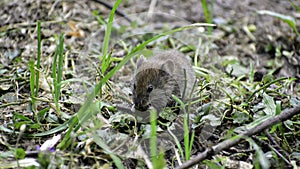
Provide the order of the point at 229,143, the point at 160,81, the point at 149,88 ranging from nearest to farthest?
1. the point at 229,143
2. the point at 149,88
3. the point at 160,81

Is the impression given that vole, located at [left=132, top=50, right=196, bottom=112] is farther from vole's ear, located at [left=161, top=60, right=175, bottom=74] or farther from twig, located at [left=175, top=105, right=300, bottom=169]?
twig, located at [left=175, top=105, right=300, bottom=169]

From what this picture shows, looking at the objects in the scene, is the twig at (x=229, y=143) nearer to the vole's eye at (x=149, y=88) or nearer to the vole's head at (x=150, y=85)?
the vole's head at (x=150, y=85)

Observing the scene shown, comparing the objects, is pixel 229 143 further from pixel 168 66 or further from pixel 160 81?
pixel 168 66

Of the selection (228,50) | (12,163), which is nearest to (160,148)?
(12,163)

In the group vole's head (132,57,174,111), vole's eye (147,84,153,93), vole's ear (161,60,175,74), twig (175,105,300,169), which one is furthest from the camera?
vole's ear (161,60,175,74)

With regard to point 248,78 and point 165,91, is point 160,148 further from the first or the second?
point 248,78

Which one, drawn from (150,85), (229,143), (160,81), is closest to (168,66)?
(160,81)

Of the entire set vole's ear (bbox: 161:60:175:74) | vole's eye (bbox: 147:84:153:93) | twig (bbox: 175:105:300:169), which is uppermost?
vole's ear (bbox: 161:60:175:74)

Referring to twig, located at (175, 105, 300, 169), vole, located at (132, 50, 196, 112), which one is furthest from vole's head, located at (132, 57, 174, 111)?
twig, located at (175, 105, 300, 169)
